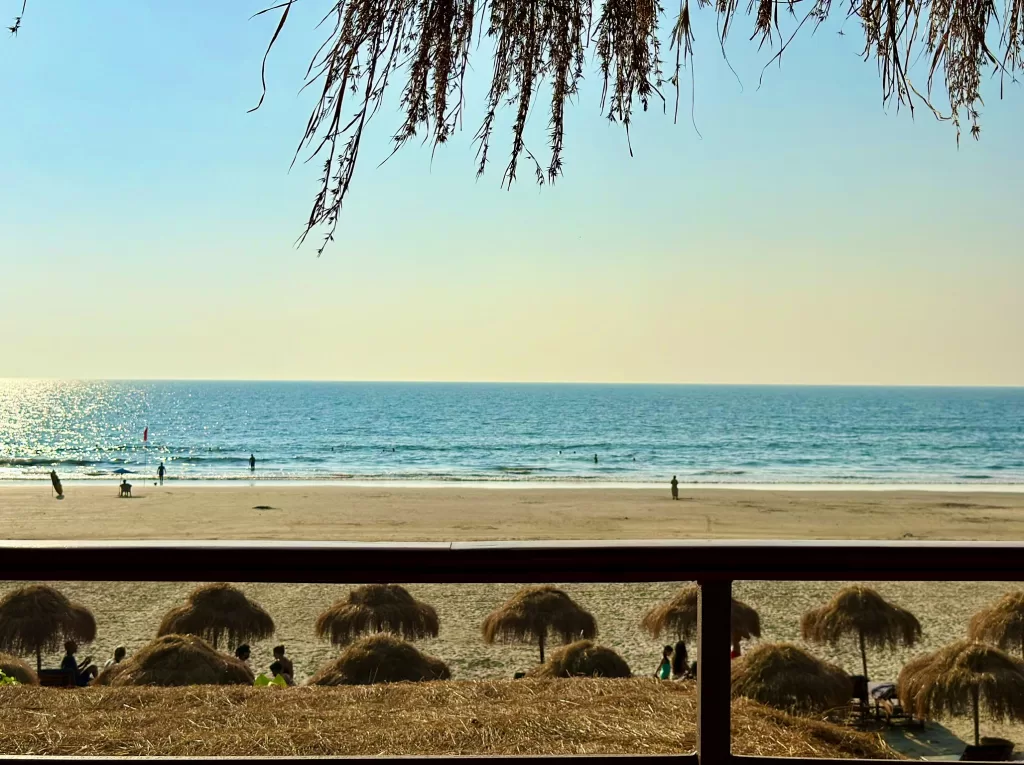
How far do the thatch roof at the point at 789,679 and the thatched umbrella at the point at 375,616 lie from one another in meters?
2.75

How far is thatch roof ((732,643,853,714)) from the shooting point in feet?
19.6

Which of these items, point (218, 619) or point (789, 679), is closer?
point (789, 679)

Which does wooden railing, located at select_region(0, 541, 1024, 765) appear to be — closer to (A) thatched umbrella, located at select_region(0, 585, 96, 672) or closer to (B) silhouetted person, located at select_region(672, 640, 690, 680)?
(B) silhouetted person, located at select_region(672, 640, 690, 680)

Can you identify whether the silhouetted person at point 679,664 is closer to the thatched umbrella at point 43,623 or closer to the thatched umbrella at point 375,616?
the thatched umbrella at point 375,616

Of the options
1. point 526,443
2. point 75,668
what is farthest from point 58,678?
point 526,443

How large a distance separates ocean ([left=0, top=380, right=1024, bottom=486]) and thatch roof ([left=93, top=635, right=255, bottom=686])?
2948cm

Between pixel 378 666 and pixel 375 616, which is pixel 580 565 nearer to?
pixel 378 666

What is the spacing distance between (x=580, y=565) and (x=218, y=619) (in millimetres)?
6301

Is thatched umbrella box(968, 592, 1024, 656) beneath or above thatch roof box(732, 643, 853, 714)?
above

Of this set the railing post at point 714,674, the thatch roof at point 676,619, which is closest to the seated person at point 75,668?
the thatch roof at point 676,619

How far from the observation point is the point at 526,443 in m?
54.8

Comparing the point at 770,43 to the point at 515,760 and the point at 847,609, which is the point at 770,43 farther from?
the point at 847,609

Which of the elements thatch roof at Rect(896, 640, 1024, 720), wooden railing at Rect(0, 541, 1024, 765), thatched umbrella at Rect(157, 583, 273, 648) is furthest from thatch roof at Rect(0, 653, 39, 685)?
thatch roof at Rect(896, 640, 1024, 720)

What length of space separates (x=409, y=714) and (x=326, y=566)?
4.95 feet
